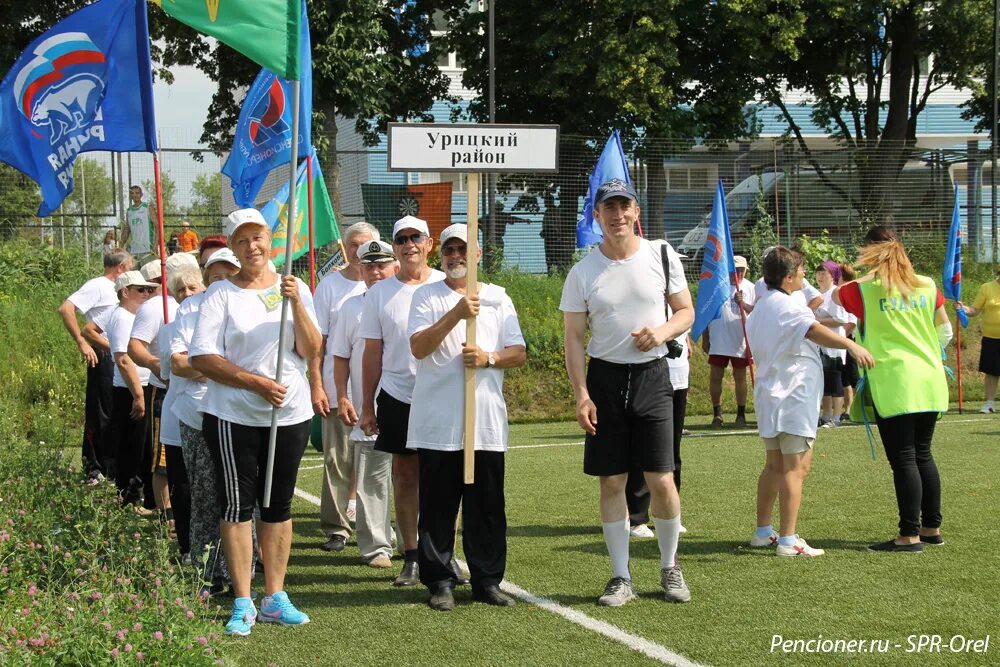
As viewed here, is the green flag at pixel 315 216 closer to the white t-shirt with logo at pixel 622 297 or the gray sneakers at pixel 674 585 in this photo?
the white t-shirt with logo at pixel 622 297

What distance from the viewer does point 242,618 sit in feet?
20.1

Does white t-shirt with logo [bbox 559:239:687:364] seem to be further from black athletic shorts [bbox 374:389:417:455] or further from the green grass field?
the green grass field

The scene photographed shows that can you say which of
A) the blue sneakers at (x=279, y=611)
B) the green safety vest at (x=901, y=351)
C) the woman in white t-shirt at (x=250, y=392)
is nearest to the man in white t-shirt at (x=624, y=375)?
the woman in white t-shirt at (x=250, y=392)

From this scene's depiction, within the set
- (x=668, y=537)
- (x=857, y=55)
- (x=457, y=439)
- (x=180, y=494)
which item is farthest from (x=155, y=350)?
(x=857, y=55)

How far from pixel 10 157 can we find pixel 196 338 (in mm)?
2896

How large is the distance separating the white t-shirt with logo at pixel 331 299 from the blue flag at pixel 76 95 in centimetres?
151

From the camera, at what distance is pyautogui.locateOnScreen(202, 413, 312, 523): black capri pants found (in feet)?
20.2

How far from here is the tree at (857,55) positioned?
23547mm

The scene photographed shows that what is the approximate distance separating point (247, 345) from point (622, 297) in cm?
194

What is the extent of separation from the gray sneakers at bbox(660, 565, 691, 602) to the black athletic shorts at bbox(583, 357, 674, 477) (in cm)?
56

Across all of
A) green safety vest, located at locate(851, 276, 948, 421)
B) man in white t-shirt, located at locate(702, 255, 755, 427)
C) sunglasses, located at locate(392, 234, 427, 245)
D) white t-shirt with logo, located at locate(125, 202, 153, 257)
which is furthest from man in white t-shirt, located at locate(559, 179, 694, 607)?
white t-shirt with logo, located at locate(125, 202, 153, 257)

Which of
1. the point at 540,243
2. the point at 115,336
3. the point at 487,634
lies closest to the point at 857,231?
the point at 540,243

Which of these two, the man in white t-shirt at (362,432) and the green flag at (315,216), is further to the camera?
the green flag at (315,216)

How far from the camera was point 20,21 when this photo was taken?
85.2 feet
